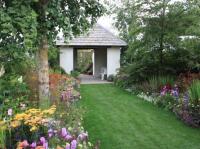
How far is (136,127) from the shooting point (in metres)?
9.65

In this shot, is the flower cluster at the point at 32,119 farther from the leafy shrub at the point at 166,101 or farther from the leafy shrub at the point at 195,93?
the leafy shrub at the point at 166,101

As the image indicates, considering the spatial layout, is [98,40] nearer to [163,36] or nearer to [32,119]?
[163,36]

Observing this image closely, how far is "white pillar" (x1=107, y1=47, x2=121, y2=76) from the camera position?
87.5ft

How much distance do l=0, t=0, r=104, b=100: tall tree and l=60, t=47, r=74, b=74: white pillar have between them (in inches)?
714

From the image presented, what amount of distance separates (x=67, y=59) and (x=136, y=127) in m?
16.9

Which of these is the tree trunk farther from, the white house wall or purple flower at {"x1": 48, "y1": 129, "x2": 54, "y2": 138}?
the white house wall

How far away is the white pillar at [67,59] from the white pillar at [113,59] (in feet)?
8.53

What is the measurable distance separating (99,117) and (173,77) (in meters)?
5.89

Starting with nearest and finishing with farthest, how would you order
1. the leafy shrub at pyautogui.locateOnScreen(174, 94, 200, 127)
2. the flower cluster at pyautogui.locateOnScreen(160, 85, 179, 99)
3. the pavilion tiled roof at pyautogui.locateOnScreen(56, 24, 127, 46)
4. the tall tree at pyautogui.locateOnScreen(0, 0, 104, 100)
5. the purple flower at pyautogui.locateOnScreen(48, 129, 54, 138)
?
the purple flower at pyautogui.locateOnScreen(48, 129, 54, 138) < the tall tree at pyautogui.locateOnScreen(0, 0, 104, 100) < the leafy shrub at pyautogui.locateOnScreen(174, 94, 200, 127) < the flower cluster at pyautogui.locateOnScreen(160, 85, 179, 99) < the pavilion tiled roof at pyautogui.locateOnScreen(56, 24, 127, 46)

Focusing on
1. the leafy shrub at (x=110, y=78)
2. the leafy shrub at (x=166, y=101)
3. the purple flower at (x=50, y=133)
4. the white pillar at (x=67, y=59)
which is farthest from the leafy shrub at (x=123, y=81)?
the purple flower at (x=50, y=133)

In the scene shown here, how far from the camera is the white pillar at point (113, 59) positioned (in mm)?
26667

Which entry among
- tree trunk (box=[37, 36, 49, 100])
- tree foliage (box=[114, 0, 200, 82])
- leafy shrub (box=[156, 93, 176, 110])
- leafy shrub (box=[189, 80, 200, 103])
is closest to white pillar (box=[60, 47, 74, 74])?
tree foliage (box=[114, 0, 200, 82])

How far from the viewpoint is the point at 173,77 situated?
1599 cm

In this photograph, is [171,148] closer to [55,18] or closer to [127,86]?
[55,18]
